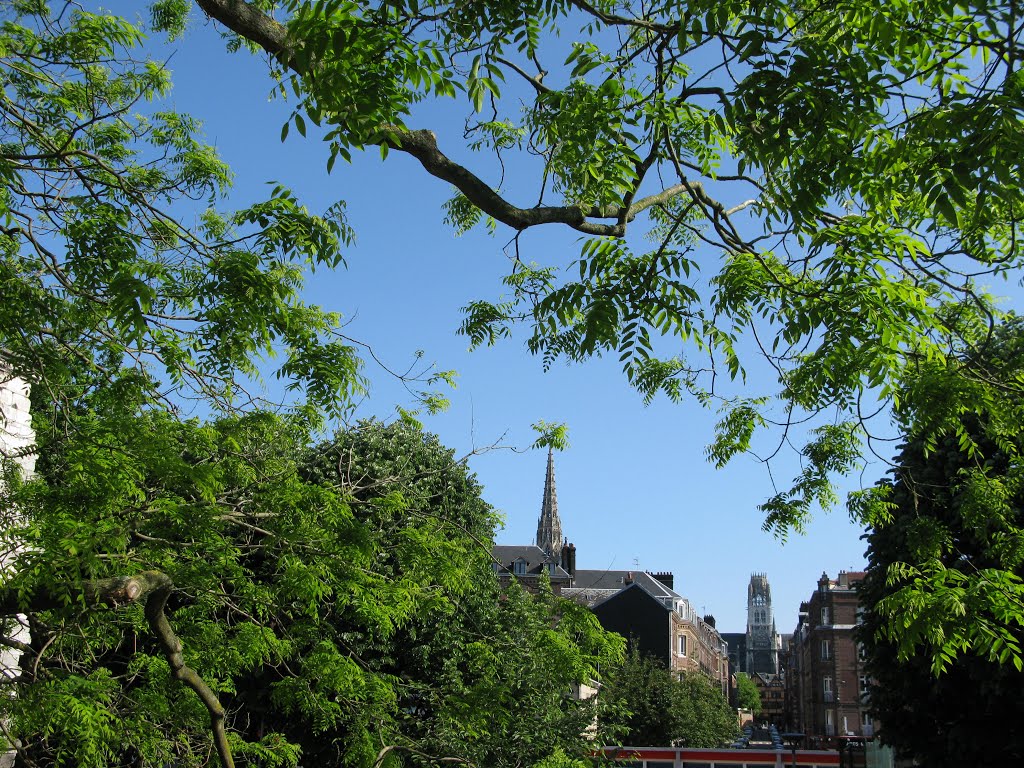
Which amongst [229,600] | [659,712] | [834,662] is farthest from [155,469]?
[834,662]

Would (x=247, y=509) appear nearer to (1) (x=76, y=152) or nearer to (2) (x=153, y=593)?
(2) (x=153, y=593)

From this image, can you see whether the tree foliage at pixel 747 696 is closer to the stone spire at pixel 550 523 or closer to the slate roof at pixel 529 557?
the stone spire at pixel 550 523

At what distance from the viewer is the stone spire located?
91.9m

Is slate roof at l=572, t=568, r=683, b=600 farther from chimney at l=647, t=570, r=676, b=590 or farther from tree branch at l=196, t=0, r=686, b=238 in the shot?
tree branch at l=196, t=0, r=686, b=238

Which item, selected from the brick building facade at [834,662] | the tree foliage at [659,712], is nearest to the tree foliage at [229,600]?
the tree foliage at [659,712]

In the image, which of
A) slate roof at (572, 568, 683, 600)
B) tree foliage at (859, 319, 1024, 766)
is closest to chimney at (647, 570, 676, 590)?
slate roof at (572, 568, 683, 600)

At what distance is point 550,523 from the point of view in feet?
303

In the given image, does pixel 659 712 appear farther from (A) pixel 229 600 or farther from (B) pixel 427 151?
(B) pixel 427 151

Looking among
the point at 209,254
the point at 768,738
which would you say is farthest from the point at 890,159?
the point at 768,738

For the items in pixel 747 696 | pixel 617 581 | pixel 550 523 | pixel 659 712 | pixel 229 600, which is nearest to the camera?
pixel 229 600

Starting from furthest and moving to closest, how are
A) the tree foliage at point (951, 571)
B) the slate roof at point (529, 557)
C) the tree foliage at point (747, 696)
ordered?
the tree foliage at point (747, 696)
the slate roof at point (529, 557)
the tree foliage at point (951, 571)

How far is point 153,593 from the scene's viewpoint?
495 centimetres

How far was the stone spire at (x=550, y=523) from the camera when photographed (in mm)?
91875

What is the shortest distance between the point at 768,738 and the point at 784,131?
113 metres
